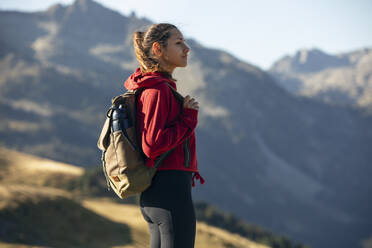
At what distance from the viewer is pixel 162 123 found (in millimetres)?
2580

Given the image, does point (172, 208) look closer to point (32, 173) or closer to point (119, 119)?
point (119, 119)

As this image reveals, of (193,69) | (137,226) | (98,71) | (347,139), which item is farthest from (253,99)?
(137,226)

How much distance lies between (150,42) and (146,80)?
0.32 metres

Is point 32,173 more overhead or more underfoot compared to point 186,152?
more underfoot

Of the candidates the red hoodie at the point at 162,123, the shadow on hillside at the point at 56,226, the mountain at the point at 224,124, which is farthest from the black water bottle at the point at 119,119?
the mountain at the point at 224,124

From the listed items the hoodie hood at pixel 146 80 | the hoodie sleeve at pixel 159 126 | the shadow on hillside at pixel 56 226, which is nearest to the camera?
the hoodie sleeve at pixel 159 126

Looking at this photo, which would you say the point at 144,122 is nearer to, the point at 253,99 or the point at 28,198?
the point at 28,198

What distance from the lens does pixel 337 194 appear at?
5315 inches

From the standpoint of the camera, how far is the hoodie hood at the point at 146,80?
8.74ft

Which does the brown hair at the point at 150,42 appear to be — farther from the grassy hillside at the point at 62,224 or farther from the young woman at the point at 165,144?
the grassy hillside at the point at 62,224

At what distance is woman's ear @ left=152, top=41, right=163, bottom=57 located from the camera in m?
2.80

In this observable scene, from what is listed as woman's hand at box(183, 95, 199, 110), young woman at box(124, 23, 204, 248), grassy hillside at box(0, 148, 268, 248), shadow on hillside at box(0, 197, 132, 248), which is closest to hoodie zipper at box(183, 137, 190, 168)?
young woman at box(124, 23, 204, 248)

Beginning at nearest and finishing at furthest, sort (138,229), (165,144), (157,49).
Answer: (165,144), (157,49), (138,229)

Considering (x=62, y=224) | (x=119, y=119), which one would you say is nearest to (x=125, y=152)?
(x=119, y=119)
